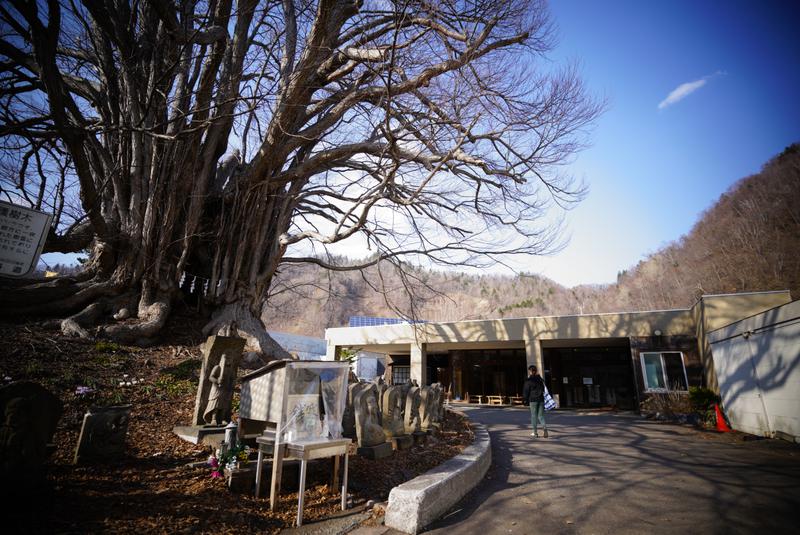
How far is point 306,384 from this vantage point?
3.65m

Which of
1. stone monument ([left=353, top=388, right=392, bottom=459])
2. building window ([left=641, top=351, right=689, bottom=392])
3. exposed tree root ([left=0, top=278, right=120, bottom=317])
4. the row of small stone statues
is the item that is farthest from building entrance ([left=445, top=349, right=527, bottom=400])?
exposed tree root ([left=0, top=278, right=120, bottom=317])

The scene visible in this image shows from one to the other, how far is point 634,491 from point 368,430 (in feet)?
10.5

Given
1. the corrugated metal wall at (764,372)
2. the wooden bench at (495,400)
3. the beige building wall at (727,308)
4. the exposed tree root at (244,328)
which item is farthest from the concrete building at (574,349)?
the exposed tree root at (244,328)

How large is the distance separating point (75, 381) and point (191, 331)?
12.1ft

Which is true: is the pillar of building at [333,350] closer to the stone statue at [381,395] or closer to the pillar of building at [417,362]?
the pillar of building at [417,362]

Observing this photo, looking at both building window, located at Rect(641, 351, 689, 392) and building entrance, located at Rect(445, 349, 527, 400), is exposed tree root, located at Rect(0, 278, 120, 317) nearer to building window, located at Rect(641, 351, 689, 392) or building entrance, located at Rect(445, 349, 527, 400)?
building window, located at Rect(641, 351, 689, 392)

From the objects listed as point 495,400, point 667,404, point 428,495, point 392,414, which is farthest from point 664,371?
point 428,495

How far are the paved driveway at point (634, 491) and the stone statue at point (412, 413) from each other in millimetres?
1468

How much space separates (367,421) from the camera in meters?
Result: 4.99

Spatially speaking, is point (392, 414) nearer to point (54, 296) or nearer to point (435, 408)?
point (435, 408)

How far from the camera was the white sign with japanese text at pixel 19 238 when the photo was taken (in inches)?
123

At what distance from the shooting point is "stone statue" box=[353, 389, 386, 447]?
4.87 metres

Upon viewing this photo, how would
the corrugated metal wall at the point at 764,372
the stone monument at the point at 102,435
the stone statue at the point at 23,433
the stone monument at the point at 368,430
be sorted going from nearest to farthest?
the stone statue at the point at 23,433
the stone monument at the point at 102,435
the stone monument at the point at 368,430
the corrugated metal wall at the point at 764,372

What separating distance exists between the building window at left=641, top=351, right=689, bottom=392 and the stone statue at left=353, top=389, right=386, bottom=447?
14.5m
